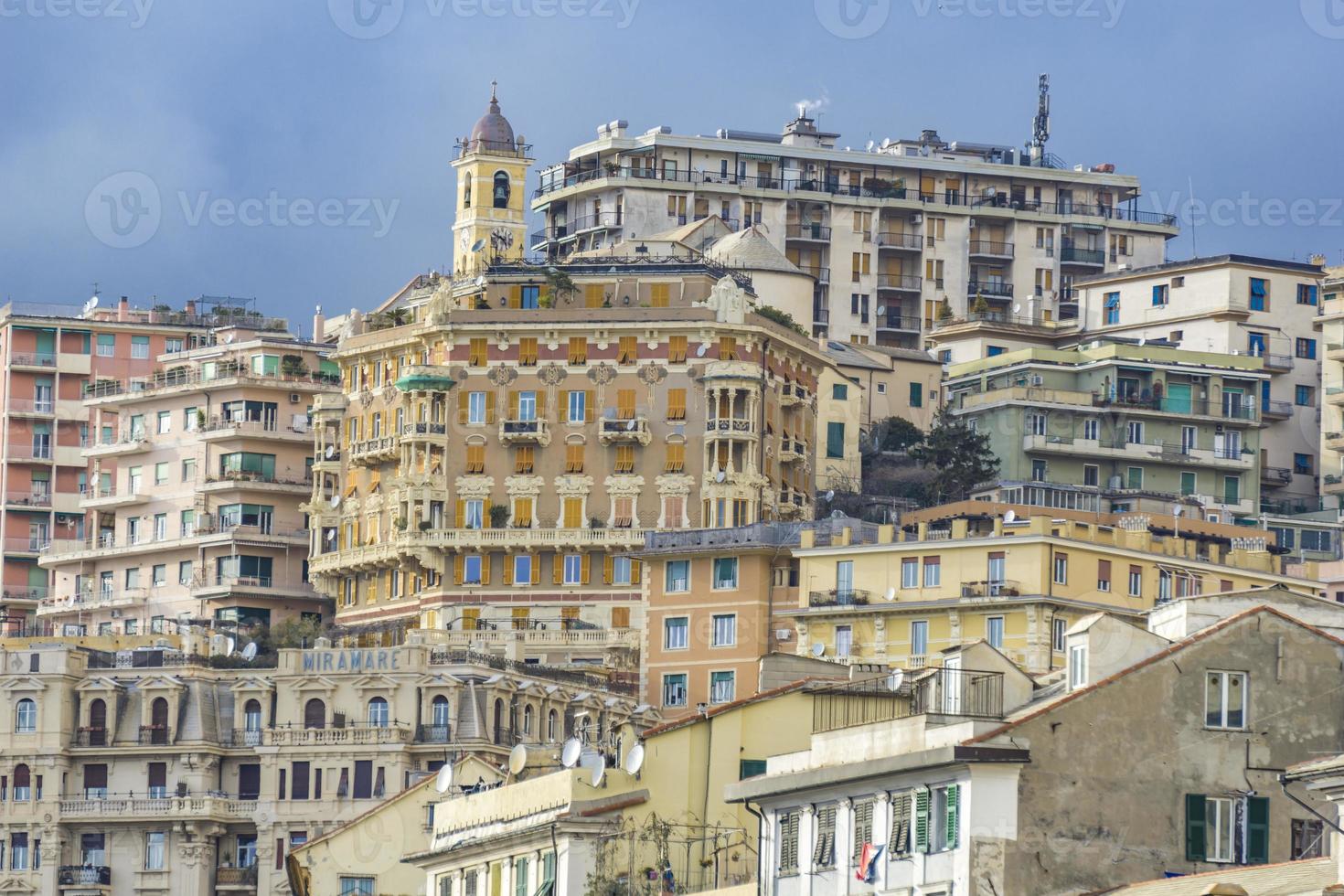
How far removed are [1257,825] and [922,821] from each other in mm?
5586

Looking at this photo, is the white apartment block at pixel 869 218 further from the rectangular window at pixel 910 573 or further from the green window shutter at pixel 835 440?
the rectangular window at pixel 910 573

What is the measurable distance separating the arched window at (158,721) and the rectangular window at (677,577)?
63.0 ft

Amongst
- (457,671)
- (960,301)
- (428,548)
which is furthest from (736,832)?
(960,301)

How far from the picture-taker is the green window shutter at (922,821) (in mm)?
58388

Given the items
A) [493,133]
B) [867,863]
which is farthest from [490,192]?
[867,863]

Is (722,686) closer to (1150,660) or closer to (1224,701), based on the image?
(1224,701)

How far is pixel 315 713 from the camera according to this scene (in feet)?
422

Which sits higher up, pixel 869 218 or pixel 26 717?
pixel 869 218

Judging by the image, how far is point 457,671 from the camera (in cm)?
12862

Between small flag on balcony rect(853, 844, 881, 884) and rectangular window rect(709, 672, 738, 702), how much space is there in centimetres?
6835

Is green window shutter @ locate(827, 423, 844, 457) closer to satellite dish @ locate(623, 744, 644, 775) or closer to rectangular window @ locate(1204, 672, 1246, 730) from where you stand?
satellite dish @ locate(623, 744, 644, 775)

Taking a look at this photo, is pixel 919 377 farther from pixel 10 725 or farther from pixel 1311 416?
pixel 10 725

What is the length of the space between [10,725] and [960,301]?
3004 inches

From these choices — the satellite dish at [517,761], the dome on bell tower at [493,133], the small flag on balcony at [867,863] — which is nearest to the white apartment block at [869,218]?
the dome on bell tower at [493,133]
